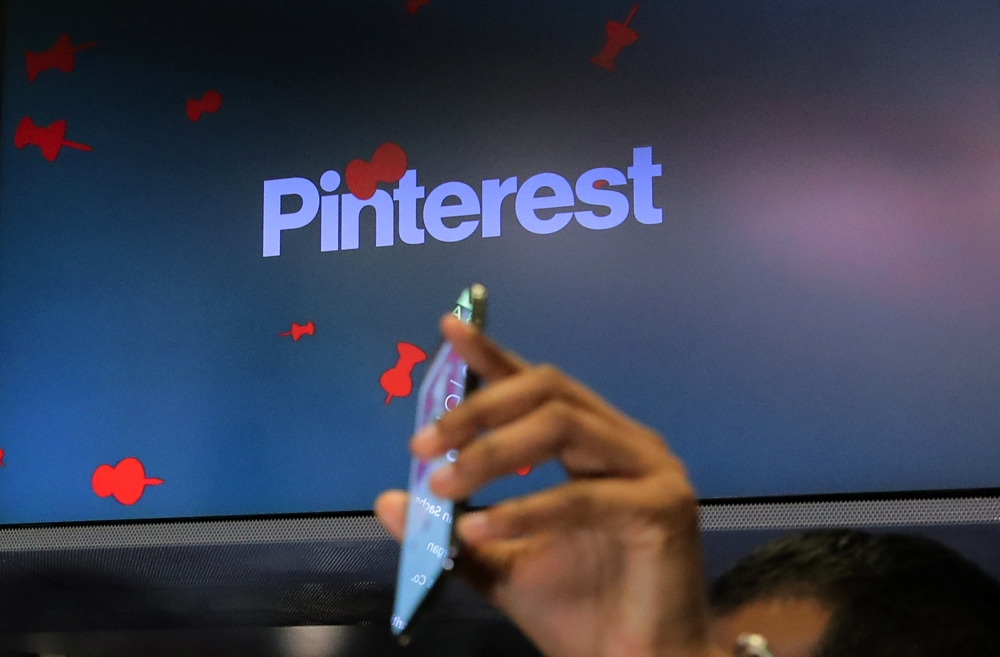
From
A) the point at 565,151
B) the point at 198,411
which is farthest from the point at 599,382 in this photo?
the point at 198,411

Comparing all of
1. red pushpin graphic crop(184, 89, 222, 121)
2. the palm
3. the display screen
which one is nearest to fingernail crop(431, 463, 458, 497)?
the palm

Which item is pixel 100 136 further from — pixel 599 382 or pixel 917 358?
pixel 917 358

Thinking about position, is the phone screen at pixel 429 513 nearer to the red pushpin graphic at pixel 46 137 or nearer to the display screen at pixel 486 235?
the display screen at pixel 486 235

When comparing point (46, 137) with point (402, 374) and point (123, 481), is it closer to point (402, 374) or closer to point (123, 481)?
point (123, 481)

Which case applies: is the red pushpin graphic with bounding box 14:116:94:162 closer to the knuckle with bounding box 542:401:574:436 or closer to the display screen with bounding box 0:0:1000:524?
the display screen with bounding box 0:0:1000:524

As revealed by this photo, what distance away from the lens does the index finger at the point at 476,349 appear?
1.92 ft

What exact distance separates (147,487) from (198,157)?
1.56ft

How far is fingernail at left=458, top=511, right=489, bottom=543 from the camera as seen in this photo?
1.99 ft

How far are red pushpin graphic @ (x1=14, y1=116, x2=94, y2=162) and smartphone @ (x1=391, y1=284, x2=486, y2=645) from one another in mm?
1186

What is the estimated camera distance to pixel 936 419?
1289 mm

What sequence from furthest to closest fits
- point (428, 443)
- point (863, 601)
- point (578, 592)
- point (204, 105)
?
point (204, 105), point (863, 601), point (578, 592), point (428, 443)

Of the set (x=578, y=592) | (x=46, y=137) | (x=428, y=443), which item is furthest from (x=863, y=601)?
(x=46, y=137)

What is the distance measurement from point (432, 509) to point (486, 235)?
2.84 ft

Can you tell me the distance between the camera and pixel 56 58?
1714mm
